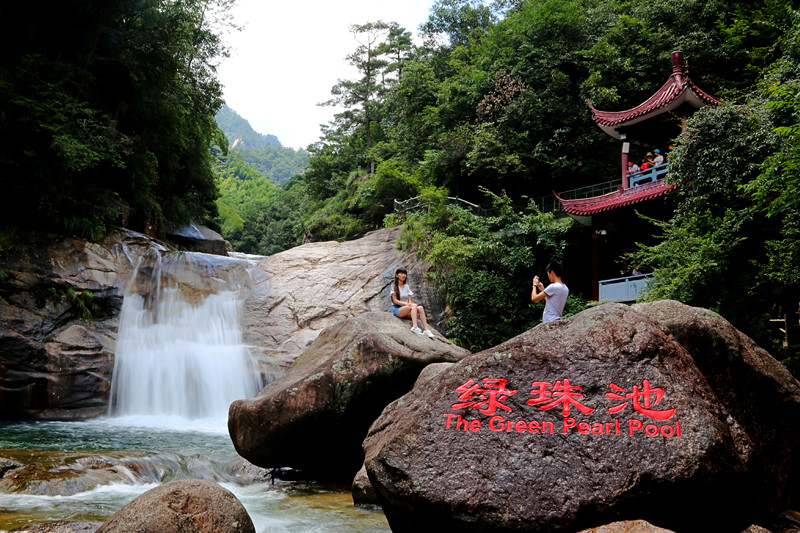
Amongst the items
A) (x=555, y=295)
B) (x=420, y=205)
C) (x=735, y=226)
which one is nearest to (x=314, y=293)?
(x=420, y=205)

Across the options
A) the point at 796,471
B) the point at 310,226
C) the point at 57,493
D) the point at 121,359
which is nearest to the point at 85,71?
the point at 121,359

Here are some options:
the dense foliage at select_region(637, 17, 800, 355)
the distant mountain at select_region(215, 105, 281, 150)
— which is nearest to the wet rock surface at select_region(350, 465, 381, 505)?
the dense foliage at select_region(637, 17, 800, 355)

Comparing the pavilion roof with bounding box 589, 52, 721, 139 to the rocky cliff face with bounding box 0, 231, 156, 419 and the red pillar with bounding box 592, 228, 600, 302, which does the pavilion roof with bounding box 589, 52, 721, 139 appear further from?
the rocky cliff face with bounding box 0, 231, 156, 419

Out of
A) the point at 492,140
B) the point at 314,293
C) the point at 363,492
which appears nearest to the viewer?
the point at 363,492

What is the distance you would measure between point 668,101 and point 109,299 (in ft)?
55.0

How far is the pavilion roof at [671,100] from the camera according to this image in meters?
16.3

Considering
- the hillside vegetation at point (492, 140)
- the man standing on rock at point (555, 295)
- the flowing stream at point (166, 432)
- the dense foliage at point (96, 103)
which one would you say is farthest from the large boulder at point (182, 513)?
the dense foliage at point (96, 103)

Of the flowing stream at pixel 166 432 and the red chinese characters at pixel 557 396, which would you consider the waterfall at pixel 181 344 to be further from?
the red chinese characters at pixel 557 396

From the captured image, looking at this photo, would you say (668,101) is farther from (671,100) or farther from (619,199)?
(619,199)

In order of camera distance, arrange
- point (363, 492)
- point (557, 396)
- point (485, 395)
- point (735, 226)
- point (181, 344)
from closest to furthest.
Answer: point (557, 396), point (485, 395), point (363, 492), point (735, 226), point (181, 344)

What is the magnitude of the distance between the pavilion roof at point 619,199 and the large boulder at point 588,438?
12093mm

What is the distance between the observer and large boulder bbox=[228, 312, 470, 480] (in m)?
6.86

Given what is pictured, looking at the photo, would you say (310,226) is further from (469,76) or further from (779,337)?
(779,337)

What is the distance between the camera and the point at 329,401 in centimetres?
684
